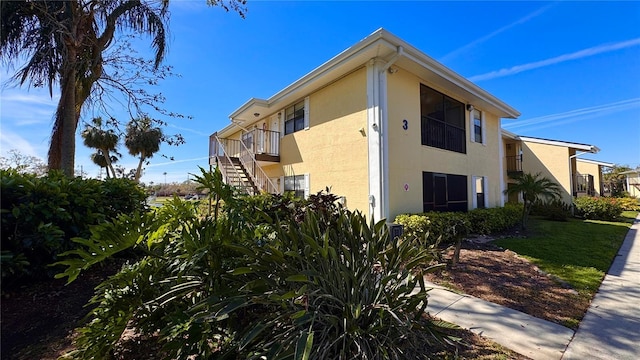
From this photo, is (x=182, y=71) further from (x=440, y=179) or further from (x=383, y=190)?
(x=440, y=179)

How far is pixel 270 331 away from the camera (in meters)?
2.20

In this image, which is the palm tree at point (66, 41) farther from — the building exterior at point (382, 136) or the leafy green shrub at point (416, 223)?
the leafy green shrub at point (416, 223)

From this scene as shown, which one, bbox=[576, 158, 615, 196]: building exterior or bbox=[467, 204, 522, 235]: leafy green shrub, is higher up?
bbox=[576, 158, 615, 196]: building exterior

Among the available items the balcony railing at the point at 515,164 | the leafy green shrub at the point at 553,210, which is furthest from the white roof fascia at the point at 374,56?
the balcony railing at the point at 515,164

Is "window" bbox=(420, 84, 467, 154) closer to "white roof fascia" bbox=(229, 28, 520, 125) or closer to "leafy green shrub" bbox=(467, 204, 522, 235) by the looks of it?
"white roof fascia" bbox=(229, 28, 520, 125)

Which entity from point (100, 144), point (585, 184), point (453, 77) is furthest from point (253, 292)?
point (585, 184)

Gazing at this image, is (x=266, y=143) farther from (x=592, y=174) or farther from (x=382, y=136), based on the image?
(x=592, y=174)

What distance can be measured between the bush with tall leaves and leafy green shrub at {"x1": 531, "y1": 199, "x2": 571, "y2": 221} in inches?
630

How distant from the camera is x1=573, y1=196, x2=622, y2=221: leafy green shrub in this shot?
45.5 ft

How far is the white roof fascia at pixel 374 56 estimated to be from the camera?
7031 millimetres

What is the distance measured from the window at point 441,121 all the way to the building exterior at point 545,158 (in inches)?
245

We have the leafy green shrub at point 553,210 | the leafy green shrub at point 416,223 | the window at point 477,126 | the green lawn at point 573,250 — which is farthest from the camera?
the leafy green shrub at point 553,210

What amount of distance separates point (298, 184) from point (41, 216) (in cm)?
835

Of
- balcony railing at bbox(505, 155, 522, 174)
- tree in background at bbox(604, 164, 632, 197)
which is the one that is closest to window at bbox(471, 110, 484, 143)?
balcony railing at bbox(505, 155, 522, 174)
